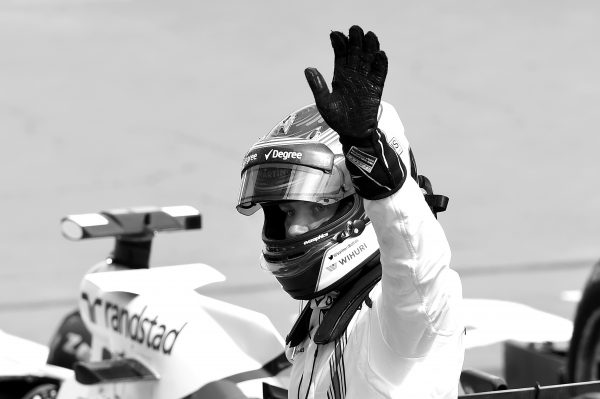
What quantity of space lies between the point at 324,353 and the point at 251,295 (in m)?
5.10

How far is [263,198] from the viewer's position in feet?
7.45

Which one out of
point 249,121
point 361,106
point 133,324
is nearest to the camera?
point 361,106

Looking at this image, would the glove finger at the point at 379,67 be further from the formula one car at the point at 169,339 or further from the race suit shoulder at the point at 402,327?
the formula one car at the point at 169,339

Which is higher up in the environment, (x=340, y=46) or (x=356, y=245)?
(x=340, y=46)

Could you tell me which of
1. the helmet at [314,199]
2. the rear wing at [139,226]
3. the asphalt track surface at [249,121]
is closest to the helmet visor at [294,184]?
the helmet at [314,199]

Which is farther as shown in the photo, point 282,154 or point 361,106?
point 282,154

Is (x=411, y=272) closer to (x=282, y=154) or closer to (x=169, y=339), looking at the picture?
(x=282, y=154)

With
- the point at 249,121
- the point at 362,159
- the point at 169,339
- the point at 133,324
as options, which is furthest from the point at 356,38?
the point at 249,121

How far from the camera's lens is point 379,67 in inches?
75.1

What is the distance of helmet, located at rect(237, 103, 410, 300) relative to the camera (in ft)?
7.36

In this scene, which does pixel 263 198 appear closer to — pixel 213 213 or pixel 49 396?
pixel 49 396

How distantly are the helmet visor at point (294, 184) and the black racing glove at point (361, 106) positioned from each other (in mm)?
294

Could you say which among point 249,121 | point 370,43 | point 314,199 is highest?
point 249,121

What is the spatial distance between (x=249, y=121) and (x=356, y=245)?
6639 millimetres
